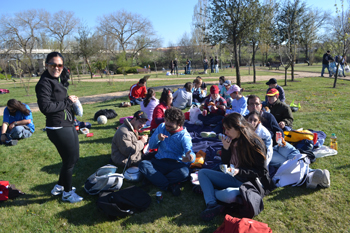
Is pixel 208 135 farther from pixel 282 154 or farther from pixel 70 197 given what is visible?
pixel 70 197

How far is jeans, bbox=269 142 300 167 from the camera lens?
4027 mm

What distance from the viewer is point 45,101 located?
276 centimetres

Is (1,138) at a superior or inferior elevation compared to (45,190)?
superior

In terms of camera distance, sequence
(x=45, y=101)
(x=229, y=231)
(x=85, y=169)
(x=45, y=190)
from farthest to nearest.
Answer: (x=85, y=169)
(x=45, y=190)
(x=45, y=101)
(x=229, y=231)

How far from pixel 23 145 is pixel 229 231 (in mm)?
5270

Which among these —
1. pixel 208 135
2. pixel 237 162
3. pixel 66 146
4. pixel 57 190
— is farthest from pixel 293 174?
pixel 57 190

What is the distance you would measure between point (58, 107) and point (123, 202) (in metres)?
1.44

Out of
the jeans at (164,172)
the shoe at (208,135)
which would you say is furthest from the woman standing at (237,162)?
the shoe at (208,135)

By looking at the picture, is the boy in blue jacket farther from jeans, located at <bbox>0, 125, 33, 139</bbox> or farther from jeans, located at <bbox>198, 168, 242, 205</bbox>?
jeans, located at <bbox>0, 125, 33, 139</bbox>

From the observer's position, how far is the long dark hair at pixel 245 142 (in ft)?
9.72

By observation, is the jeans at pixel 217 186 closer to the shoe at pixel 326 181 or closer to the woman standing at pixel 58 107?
the shoe at pixel 326 181

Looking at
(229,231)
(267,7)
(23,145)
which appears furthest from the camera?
(267,7)

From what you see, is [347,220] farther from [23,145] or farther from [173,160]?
[23,145]

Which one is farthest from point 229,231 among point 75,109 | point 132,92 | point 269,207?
point 132,92
